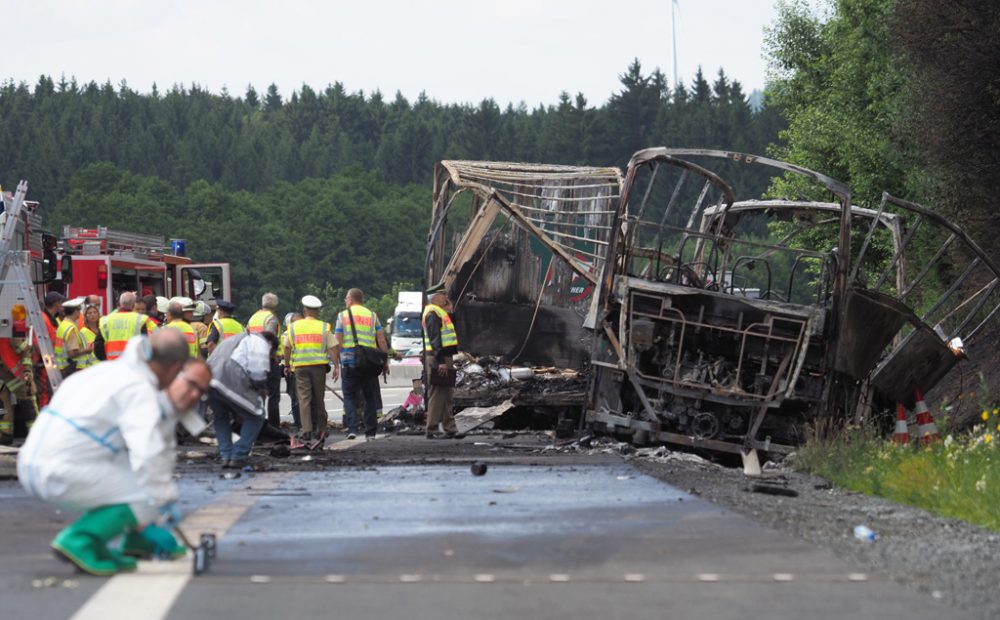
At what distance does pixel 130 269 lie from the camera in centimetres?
2489

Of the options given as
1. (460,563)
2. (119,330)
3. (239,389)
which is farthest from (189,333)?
(460,563)

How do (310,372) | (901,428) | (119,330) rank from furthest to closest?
(310,372) → (119,330) → (901,428)

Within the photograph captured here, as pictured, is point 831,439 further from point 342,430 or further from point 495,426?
point 342,430

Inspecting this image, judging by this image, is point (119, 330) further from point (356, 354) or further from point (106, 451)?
point (106, 451)

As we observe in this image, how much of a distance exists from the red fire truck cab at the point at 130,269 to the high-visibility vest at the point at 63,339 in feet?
18.6

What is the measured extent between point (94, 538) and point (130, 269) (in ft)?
61.3

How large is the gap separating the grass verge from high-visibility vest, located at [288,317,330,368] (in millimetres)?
5695

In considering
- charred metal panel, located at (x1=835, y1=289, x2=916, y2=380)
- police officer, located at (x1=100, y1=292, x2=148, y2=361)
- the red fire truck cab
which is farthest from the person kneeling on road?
the red fire truck cab

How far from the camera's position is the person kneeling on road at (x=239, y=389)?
12836 millimetres

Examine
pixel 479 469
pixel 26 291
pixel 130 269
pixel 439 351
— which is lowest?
pixel 479 469

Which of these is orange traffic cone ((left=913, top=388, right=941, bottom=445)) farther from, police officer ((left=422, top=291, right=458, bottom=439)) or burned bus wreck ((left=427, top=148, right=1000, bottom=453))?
police officer ((left=422, top=291, right=458, bottom=439))

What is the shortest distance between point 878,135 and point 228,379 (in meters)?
18.7

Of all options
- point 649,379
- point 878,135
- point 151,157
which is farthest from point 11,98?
point 649,379

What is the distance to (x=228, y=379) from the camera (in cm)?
1284
